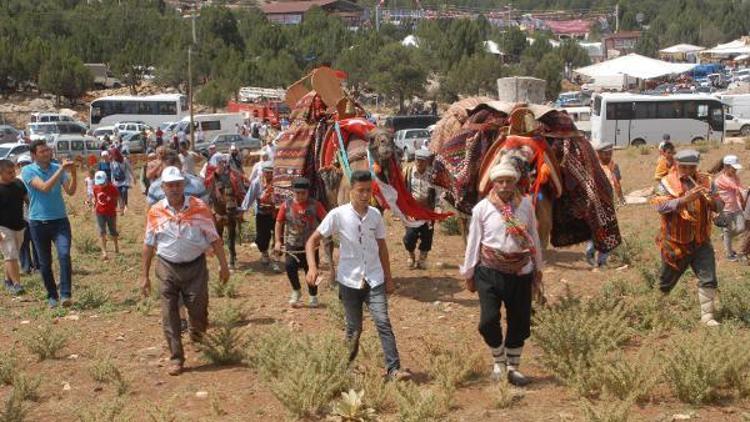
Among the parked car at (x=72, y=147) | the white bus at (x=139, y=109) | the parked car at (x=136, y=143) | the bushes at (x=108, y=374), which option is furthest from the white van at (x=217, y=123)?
the bushes at (x=108, y=374)

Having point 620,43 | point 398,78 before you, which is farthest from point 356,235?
point 620,43

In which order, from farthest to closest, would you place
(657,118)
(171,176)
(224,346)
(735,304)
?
(657,118) < (735,304) < (224,346) < (171,176)

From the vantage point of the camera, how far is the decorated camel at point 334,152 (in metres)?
9.36

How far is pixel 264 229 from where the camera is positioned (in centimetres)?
1167

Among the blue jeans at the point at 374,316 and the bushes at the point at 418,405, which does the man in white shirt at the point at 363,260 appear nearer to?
the blue jeans at the point at 374,316

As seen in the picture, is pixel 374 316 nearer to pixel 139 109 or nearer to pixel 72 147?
pixel 72 147

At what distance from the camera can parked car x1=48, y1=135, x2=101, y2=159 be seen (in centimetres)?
3397

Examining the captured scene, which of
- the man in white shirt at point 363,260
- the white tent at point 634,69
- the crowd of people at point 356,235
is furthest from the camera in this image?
the white tent at point 634,69

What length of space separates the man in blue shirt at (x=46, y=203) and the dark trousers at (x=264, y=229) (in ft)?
8.99

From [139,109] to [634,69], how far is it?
27074 mm

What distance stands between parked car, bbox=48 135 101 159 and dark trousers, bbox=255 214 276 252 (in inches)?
941

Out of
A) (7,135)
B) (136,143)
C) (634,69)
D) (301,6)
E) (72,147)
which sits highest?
(301,6)

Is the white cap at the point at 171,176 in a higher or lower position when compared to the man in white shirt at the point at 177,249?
higher

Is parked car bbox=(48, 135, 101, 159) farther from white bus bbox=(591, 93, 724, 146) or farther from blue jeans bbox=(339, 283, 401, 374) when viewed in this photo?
blue jeans bbox=(339, 283, 401, 374)
